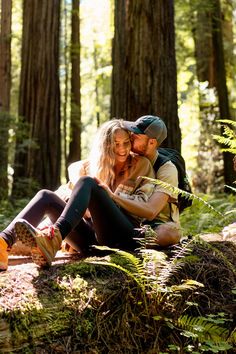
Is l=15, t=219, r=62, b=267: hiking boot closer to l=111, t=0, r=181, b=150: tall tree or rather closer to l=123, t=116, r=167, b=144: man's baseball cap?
l=123, t=116, r=167, b=144: man's baseball cap

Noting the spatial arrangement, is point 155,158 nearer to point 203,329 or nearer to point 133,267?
point 133,267

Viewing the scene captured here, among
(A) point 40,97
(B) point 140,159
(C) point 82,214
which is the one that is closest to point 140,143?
(B) point 140,159

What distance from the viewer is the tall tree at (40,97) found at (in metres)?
10.8

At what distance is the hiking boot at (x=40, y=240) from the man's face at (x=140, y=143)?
3.89 ft

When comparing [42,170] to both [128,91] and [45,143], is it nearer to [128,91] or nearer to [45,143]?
[45,143]

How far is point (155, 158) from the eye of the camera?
4.75 m

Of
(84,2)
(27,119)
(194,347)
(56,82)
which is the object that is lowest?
(194,347)

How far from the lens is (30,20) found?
11.5 meters

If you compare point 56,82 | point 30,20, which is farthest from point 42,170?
point 30,20

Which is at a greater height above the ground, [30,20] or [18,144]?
[30,20]

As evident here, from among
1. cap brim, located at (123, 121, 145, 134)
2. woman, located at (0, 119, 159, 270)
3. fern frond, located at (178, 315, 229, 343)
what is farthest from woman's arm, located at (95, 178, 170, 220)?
fern frond, located at (178, 315, 229, 343)

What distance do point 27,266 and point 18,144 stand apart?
6.97 metres

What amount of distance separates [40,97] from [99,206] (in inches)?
284

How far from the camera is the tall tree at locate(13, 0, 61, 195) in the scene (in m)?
10.8
